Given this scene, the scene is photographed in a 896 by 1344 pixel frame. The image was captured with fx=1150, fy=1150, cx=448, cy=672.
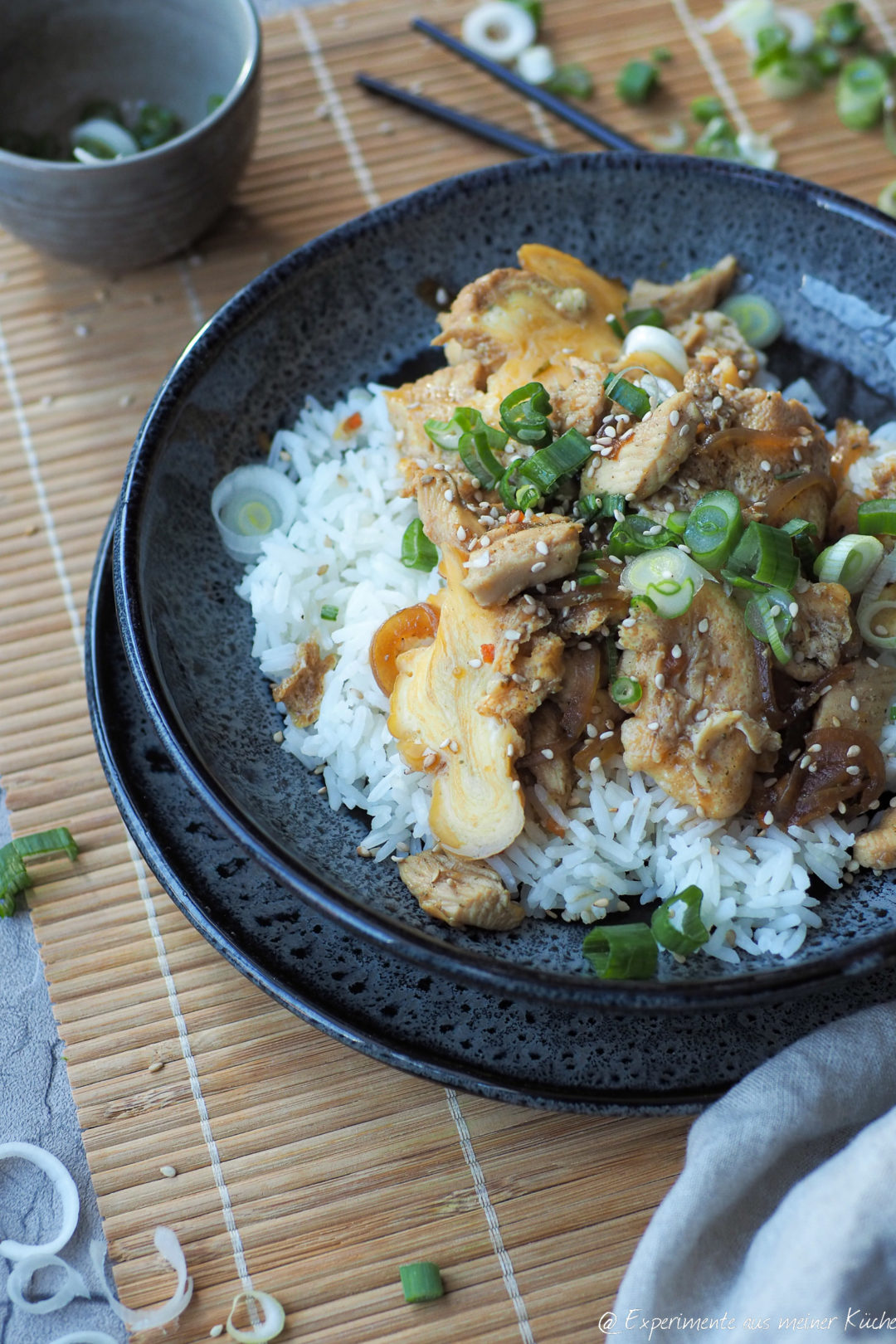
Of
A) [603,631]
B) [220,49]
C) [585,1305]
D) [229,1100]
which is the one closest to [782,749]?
[603,631]

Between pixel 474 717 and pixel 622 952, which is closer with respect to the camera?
pixel 622 952

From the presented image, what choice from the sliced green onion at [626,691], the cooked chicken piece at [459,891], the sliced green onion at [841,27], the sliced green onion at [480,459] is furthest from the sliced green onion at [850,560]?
the sliced green onion at [841,27]

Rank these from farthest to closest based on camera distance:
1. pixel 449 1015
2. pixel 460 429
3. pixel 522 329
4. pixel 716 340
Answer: pixel 716 340, pixel 522 329, pixel 460 429, pixel 449 1015

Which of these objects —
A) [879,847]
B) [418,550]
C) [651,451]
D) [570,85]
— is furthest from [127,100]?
[879,847]

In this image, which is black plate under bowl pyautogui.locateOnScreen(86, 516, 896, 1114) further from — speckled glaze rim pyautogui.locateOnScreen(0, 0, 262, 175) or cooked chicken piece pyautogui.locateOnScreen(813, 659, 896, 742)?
speckled glaze rim pyautogui.locateOnScreen(0, 0, 262, 175)

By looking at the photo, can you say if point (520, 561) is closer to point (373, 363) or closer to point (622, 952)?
point (622, 952)

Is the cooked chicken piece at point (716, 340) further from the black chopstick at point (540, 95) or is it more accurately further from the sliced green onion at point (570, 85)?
the sliced green onion at point (570, 85)
